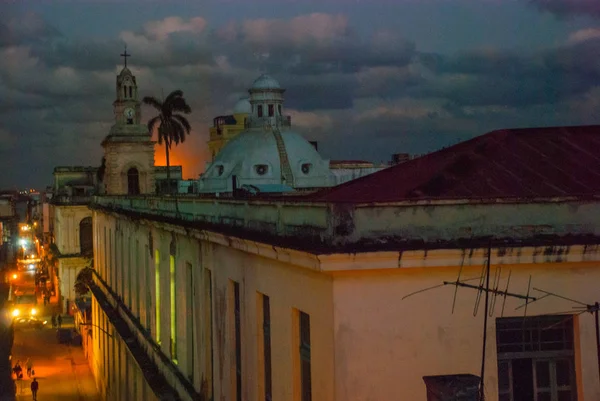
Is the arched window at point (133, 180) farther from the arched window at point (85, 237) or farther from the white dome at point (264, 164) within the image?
the white dome at point (264, 164)

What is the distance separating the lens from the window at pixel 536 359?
9711 millimetres

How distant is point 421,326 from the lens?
361 inches

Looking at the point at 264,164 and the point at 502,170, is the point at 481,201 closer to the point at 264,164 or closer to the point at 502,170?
the point at 502,170

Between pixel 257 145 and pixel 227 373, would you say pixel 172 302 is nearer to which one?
pixel 227 373

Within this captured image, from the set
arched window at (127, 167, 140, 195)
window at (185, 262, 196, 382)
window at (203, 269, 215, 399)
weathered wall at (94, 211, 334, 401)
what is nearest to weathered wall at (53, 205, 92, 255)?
arched window at (127, 167, 140, 195)

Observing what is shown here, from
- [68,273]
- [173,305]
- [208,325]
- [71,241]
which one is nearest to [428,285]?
[208,325]

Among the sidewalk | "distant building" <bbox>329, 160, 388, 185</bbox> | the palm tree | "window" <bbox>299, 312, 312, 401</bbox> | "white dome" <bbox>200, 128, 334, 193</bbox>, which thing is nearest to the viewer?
"window" <bbox>299, 312, 312, 401</bbox>

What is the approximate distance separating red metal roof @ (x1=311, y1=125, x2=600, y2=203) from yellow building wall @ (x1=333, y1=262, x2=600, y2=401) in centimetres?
154

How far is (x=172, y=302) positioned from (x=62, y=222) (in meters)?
53.6

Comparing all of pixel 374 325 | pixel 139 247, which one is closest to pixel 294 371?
pixel 374 325

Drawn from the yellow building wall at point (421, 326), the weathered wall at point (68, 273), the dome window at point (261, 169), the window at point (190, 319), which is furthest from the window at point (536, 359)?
the dome window at point (261, 169)

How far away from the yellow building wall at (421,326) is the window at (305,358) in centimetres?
117

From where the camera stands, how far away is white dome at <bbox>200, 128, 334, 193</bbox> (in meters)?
75.7

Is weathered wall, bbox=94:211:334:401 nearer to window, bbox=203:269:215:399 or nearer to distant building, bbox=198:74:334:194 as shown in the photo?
window, bbox=203:269:215:399
